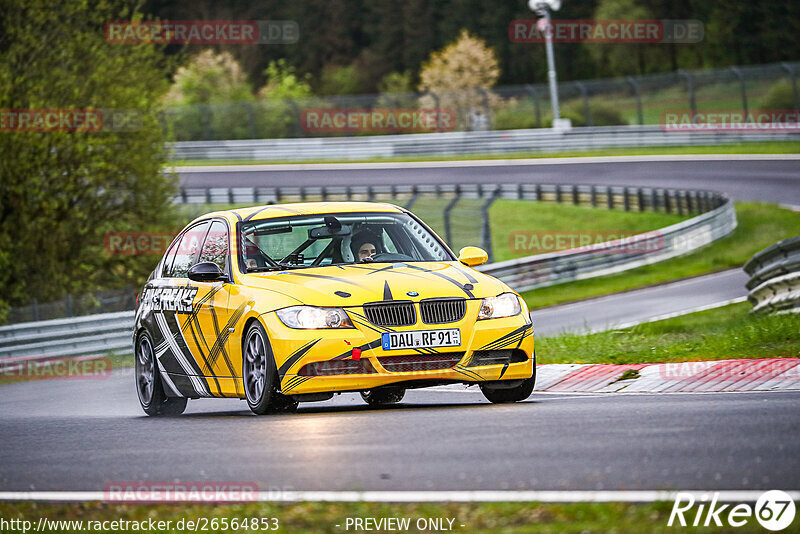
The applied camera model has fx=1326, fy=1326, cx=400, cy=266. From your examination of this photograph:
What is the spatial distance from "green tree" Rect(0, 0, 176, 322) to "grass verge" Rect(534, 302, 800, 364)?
15.0 metres

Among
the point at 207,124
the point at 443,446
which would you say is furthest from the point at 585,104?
the point at 443,446

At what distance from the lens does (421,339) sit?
9.76 m

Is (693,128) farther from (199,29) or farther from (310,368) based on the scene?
(199,29)

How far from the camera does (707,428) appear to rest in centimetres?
769

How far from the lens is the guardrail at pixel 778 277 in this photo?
16.8 m

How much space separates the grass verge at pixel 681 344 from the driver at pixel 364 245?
10.6 feet

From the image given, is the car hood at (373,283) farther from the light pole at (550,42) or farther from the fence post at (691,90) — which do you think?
the fence post at (691,90)

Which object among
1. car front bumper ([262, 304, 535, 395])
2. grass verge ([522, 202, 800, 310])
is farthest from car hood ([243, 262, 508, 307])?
grass verge ([522, 202, 800, 310])

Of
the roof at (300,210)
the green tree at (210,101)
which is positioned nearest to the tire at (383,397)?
the roof at (300,210)

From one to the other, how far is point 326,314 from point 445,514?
13.6 feet

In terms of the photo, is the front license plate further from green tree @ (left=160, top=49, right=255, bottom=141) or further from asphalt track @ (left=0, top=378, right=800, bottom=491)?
green tree @ (left=160, top=49, right=255, bottom=141)

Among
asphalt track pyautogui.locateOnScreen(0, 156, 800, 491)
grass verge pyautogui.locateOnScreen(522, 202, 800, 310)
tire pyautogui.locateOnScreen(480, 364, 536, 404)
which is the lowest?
grass verge pyautogui.locateOnScreen(522, 202, 800, 310)

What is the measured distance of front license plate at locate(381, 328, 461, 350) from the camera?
970cm

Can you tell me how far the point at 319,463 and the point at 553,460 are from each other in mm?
1275
